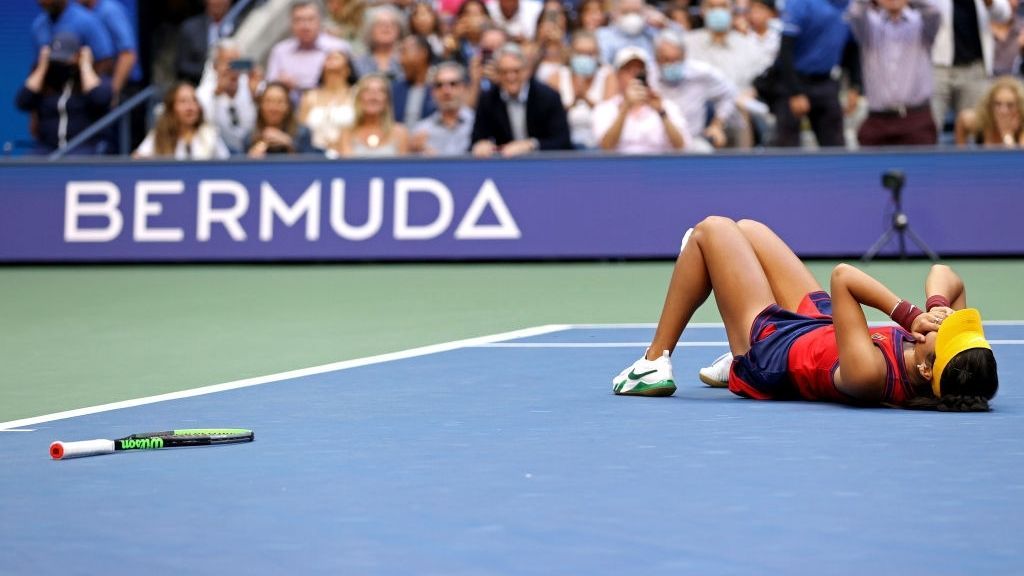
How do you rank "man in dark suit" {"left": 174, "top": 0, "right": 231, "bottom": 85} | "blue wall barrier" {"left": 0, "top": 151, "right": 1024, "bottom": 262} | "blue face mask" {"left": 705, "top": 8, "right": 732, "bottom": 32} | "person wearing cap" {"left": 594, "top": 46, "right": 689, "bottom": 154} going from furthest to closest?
1. "man in dark suit" {"left": 174, "top": 0, "right": 231, "bottom": 85}
2. "blue face mask" {"left": 705, "top": 8, "right": 732, "bottom": 32}
3. "person wearing cap" {"left": 594, "top": 46, "right": 689, "bottom": 154}
4. "blue wall barrier" {"left": 0, "top": 151, "right": 1024, "bottom": 262}

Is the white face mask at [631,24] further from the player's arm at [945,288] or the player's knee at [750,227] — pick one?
the player's arm at [945,288]

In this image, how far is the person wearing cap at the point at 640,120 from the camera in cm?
1617

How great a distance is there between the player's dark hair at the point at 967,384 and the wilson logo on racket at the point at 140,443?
2880mm

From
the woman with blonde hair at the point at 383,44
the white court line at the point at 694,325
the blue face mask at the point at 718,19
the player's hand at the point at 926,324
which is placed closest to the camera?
the player's hand at the point at 926,324

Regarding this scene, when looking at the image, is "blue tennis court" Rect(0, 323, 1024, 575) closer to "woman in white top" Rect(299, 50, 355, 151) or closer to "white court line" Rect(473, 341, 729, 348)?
"white court line" Rect(473, 341, 729, 348)

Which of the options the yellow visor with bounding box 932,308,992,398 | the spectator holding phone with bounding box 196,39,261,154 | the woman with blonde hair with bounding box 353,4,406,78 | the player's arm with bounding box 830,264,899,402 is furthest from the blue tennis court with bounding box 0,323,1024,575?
the woman with blonde hair with bounding box 353,4,406,78

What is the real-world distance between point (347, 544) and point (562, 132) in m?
11.8

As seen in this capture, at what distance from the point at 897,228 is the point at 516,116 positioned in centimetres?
348

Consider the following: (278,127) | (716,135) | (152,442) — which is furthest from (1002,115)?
(152,442)

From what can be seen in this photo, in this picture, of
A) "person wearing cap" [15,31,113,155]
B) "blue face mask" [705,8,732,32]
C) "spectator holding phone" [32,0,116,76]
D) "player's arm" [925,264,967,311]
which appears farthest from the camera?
"spectator holding phone" [32,0,116,76]

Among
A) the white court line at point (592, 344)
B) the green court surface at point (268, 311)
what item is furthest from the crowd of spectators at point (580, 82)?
the white court line at point (592, 344)

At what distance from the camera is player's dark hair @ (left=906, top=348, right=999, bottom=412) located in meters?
6.79

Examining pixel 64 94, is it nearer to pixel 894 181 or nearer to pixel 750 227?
pixel 894 181

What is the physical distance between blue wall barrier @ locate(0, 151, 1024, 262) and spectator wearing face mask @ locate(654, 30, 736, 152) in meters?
1.07
